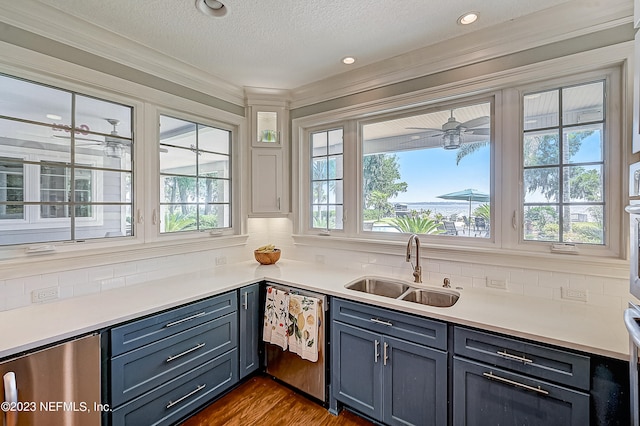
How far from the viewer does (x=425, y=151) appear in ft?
7.82

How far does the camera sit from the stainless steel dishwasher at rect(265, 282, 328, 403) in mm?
2059

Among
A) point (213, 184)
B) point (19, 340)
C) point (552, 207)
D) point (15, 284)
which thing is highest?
point (213, 184)

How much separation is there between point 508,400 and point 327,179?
217cm

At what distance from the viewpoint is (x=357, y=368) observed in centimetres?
192

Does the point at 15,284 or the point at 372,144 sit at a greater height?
the point at 372,144

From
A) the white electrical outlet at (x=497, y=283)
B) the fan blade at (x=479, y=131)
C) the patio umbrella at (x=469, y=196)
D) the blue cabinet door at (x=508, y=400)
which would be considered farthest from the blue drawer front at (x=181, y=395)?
the fan blade at (x=479, y=131)

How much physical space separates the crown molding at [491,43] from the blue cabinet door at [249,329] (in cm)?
197

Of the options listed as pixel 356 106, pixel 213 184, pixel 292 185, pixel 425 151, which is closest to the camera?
pixel 425 151

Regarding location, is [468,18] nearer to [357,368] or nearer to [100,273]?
[357,368]

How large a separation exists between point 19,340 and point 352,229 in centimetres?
226

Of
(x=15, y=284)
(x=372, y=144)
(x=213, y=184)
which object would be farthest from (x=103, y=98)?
(x=372, y=144)

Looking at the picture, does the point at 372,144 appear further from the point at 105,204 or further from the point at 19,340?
the point at 19,340

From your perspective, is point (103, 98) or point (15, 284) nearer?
point (15, 284)

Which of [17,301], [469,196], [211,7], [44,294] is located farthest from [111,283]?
[469,196]
